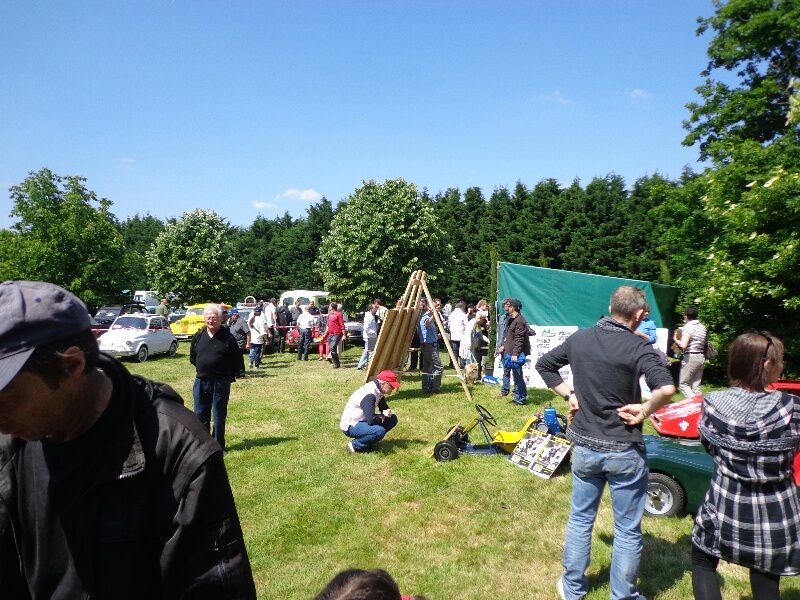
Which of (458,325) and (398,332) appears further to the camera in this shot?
(458,325)

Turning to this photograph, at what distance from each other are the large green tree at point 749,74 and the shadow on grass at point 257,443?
1660 cm

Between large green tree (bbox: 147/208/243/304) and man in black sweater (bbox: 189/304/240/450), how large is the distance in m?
31.1

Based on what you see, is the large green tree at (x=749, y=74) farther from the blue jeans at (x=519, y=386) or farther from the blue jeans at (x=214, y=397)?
the blue jeans at (x=214, y=397)

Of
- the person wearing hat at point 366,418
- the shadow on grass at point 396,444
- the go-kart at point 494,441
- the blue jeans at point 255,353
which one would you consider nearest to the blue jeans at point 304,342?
the blue jeans at point 255,353

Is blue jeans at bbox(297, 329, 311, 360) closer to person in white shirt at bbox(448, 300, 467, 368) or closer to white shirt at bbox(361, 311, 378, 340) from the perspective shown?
white shirt at bbox(361, 311, 378, 340)

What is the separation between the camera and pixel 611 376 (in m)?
3.47

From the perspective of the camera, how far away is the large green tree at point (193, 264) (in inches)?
1435

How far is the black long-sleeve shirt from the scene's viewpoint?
3.42m

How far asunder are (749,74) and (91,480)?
2491cm

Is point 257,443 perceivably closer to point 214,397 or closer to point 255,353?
point 214,397

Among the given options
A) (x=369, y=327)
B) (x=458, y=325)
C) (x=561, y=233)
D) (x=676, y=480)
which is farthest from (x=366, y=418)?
(x=561, y=233)

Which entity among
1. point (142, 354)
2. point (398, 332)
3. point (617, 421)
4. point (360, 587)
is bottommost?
point (142, 354)

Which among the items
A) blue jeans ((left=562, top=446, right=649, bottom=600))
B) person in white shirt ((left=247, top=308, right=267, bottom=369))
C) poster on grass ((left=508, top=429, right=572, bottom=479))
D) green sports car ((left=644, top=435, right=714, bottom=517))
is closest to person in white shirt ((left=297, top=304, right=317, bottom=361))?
person in white shirt ((left=247, top=308, right=267, bottom=369))

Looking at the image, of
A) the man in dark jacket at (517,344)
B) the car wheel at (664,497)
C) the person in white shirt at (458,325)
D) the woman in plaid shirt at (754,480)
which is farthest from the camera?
the person in white shirt at (458,325)
